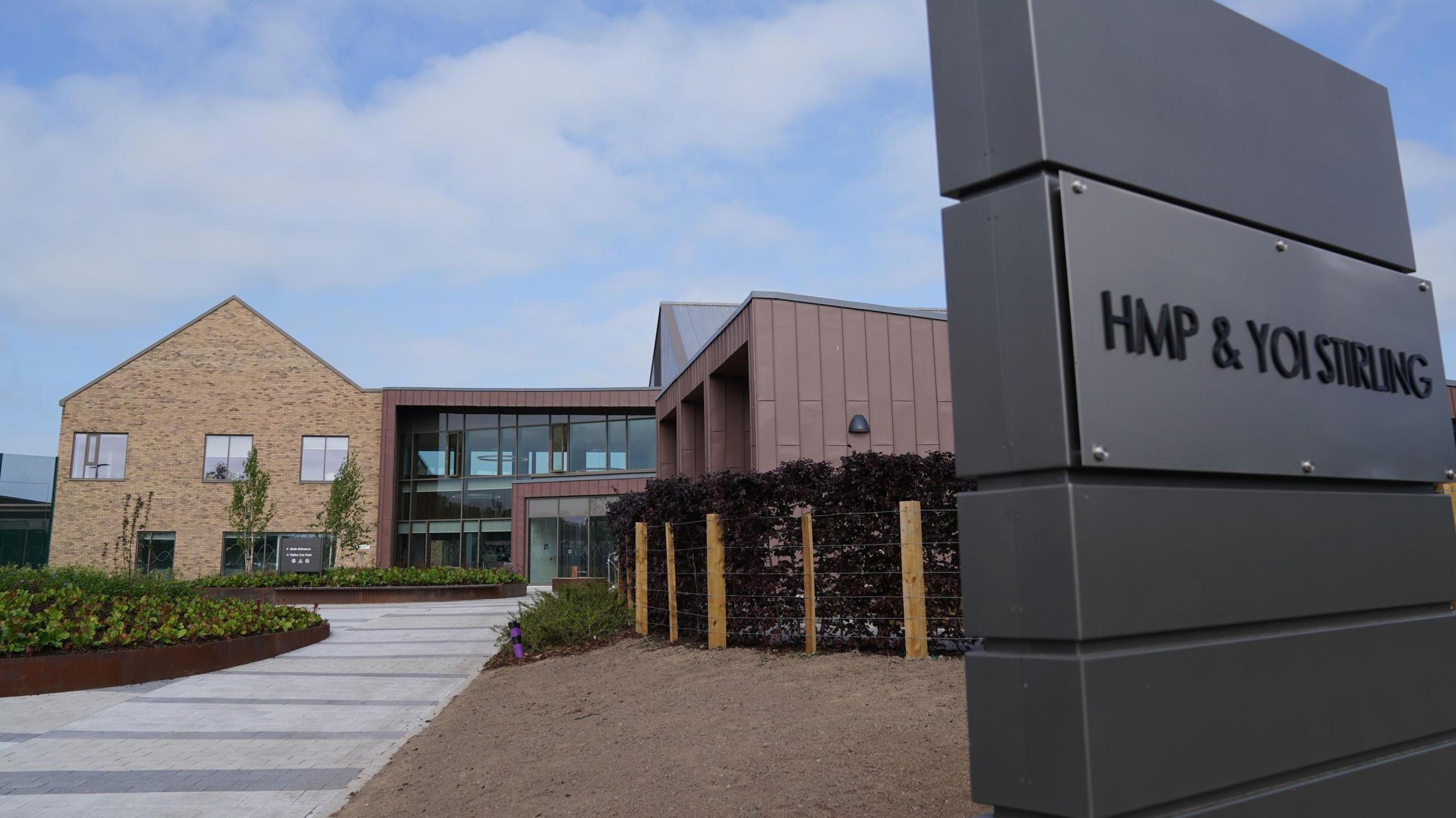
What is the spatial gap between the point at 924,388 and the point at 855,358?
1387 millimetres

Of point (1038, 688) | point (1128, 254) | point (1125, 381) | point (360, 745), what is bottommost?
point (360, 745)

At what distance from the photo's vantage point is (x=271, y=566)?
3484cm

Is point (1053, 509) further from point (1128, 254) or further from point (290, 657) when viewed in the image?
point (290, 657)

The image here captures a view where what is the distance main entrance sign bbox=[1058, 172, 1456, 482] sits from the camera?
7.40ft

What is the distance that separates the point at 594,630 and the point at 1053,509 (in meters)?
11.4

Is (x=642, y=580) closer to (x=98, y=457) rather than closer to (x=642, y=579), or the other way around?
(x=642, y=579)

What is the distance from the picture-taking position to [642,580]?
12.6m

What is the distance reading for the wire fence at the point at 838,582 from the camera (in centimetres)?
859

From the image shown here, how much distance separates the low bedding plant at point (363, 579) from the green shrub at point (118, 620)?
34.2 ft

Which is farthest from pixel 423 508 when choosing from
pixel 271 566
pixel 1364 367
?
pixel 1364 367

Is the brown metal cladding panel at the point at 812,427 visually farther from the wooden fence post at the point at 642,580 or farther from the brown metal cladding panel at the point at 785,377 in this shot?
the wooden fence post at the point at 642,580

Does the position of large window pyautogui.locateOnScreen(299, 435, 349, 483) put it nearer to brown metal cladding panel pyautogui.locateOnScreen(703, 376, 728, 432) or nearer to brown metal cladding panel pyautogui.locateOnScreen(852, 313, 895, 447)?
brown metal cladding panel pyautogui.locateOnScreen(703, 376, 728, 432)

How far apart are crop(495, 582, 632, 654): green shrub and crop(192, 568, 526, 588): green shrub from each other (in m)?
13.8

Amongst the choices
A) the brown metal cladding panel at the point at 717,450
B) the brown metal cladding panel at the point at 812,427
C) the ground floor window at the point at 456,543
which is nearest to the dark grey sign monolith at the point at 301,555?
the ground floor window at the point at 456,543
